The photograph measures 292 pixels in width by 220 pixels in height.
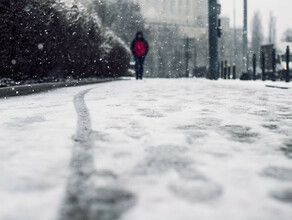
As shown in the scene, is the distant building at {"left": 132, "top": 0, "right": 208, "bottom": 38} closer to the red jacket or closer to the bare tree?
the bare tree

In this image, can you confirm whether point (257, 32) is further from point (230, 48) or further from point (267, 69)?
point (267, 69)

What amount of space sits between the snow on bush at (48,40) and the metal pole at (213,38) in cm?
552

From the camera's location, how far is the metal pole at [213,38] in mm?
19688

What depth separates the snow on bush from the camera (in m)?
9.41

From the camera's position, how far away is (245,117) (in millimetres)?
5082

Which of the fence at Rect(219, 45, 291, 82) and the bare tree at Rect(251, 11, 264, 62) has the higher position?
the bare tree at Rect(251, 11, 264, 62)

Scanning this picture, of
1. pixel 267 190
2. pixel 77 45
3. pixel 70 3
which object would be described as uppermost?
pixel 70 3

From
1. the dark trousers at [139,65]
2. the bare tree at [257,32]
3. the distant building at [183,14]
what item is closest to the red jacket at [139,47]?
the dark trousers at [139,65]

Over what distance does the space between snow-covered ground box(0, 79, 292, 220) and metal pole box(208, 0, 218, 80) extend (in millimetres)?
15661

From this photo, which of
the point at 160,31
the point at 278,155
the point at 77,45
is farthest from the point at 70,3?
the point at 160,31

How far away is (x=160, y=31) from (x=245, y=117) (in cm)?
5682

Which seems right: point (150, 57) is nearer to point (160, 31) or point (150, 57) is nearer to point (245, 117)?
point (160, 31)

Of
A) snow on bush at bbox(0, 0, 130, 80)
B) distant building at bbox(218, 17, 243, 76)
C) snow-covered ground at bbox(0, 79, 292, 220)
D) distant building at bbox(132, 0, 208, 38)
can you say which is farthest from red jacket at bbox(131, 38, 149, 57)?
distant building at bbox(132, 0, 208, 38)

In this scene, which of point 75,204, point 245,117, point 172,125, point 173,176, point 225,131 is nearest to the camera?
point 75,204
